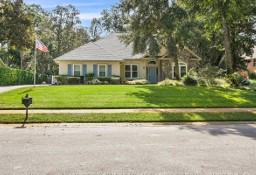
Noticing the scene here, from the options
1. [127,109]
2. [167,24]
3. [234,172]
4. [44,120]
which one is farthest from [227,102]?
[167,24]

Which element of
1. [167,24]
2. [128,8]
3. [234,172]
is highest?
[128,8]

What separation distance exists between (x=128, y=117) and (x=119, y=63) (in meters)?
24.3

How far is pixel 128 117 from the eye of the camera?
12773 millimetres

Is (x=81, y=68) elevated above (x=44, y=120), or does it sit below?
above

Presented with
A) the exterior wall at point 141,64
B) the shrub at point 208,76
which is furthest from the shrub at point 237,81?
the exterior wall at point 141,64

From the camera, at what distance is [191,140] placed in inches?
348

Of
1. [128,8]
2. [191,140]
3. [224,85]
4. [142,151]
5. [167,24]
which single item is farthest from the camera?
[128,8]

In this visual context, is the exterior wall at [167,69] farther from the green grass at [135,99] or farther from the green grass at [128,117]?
the green grass at [128,117]

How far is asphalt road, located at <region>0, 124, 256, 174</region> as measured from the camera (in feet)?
20.2

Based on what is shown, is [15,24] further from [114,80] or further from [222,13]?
[222,13]

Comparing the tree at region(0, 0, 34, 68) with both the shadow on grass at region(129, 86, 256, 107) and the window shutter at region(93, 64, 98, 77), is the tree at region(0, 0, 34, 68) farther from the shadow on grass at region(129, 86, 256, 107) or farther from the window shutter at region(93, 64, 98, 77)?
the shadow on grass at region(129, 86, 256, 107)

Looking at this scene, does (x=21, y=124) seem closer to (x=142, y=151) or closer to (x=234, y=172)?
(x=142, y=151)

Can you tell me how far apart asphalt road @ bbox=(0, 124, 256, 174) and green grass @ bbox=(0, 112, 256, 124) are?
983 mm

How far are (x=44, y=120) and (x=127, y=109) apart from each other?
4.39m
